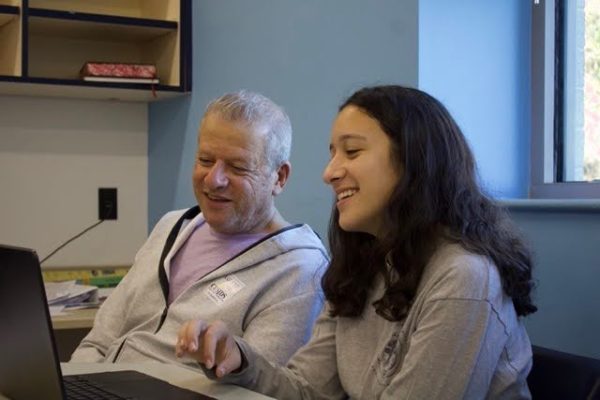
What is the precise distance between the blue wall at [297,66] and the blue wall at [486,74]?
0.21 feet

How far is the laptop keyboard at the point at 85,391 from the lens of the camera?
1372 millimetres

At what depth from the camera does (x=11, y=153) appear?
3.10 meters

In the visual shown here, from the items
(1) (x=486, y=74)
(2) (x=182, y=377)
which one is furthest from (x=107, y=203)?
(2) (x=182, y=377)

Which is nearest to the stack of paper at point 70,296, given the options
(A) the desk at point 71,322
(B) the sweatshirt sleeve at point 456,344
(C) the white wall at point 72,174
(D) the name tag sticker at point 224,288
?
(A) the desk at point 71,322

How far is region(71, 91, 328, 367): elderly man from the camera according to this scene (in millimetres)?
1888

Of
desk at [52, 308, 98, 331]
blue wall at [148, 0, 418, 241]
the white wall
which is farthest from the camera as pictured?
the white wall

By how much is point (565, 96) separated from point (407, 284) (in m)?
0.99

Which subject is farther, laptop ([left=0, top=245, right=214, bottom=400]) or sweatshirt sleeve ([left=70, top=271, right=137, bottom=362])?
sweatshirt sleeve ([left=70, top=271, right=137, bottom=362])

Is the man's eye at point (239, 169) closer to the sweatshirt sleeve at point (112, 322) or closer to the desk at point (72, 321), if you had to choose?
the sweatshirt sleeve at point (112, 322)

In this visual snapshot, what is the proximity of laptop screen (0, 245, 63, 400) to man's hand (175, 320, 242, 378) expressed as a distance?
1.01 feet

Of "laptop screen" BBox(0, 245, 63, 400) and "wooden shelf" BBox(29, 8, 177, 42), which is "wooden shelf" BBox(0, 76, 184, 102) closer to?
"wooden shelf" BBox(29, 8, 177, 42)

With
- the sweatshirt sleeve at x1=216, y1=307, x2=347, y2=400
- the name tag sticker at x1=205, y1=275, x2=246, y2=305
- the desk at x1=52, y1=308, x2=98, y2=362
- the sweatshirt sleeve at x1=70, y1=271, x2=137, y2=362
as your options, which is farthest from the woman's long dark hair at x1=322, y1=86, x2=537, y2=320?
the desk at x1=52, y1=308, x2=98, y2=362

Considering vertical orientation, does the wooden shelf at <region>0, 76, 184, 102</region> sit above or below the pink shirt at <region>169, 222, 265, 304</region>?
above

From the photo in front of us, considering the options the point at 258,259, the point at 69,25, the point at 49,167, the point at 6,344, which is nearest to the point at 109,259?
the point at 49,167
